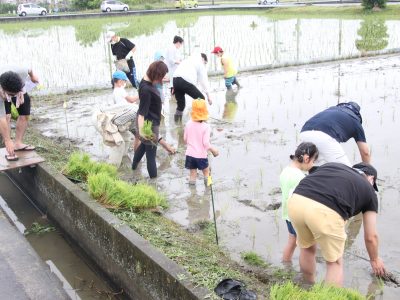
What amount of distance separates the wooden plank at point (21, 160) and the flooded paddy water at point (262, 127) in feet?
3.83

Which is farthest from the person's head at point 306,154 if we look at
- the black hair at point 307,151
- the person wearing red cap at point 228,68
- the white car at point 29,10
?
the white car at point 29,10

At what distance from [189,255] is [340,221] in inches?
51.4

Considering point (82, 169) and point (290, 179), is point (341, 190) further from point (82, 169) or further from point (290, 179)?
point (82, 169)

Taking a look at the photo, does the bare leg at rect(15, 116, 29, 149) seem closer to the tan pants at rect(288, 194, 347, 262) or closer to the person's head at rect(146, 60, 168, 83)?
the person's head at rect(146, 60, 168, 83)

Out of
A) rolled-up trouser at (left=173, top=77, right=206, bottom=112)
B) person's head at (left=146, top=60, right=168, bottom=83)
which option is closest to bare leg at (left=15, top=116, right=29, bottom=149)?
person's head at (left=146, top=60, right=168, bottom=83)

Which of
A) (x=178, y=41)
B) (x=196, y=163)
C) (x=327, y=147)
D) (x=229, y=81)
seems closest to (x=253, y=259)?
(x=327, y=147)

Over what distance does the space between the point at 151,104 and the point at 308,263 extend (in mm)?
3128

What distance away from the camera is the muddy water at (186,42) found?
50.6ft

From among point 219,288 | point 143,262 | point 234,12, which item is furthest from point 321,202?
point 234,12

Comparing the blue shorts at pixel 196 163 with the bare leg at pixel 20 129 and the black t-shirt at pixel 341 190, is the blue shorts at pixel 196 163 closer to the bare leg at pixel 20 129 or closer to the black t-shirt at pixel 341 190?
the bare leg at pixel 20 129

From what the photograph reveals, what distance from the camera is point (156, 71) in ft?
19.7

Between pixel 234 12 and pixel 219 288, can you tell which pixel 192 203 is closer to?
pixel 219 288

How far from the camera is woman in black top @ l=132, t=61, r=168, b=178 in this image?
6059 millimetres

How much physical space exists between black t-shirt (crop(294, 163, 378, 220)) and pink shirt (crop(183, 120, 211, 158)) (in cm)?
244
